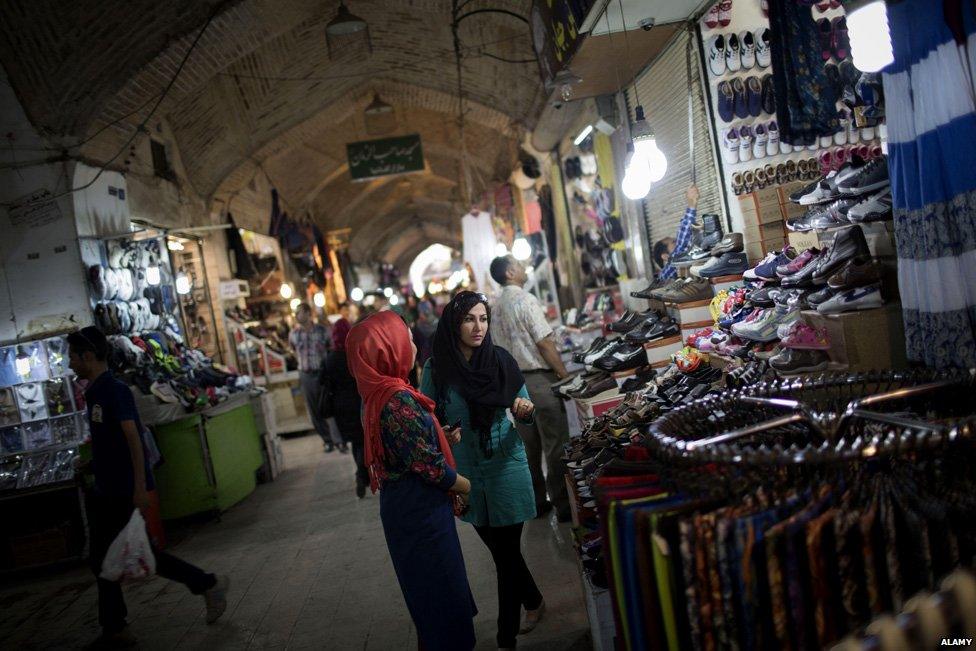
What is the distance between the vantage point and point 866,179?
132 inches

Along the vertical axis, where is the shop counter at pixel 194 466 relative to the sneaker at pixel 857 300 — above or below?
below

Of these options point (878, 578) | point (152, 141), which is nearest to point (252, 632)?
point (878, 578)

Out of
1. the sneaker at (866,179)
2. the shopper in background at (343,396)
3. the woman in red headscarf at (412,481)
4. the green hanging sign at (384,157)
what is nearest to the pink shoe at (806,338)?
the sneaker at (866,179)

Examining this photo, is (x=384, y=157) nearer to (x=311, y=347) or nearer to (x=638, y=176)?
(x=311, y=347)

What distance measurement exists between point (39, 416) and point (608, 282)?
5.99m

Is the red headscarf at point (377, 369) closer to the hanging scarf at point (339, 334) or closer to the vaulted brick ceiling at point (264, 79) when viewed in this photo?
the hanging scarf at point (339, 334)

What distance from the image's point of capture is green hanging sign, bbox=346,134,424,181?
14.8m

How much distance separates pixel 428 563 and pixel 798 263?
2.30 meters

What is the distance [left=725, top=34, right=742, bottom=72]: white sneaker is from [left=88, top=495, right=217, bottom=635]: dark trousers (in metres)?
4.52

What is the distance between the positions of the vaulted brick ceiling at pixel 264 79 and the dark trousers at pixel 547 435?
5.42 metres

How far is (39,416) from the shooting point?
6.66 m

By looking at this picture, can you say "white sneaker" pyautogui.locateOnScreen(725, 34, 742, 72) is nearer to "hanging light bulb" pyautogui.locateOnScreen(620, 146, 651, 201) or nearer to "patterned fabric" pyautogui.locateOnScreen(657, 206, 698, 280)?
"hanging light bulb" pyautogui.locateOnScreen(620, 146, 651, 201)

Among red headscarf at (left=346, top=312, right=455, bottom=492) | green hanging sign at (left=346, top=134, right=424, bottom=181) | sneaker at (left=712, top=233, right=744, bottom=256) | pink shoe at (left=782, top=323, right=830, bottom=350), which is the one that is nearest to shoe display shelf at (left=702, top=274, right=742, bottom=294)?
sneaker at (left=712, top=233, right=744, bottom=256)

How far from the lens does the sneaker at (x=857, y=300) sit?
325 centimetres
